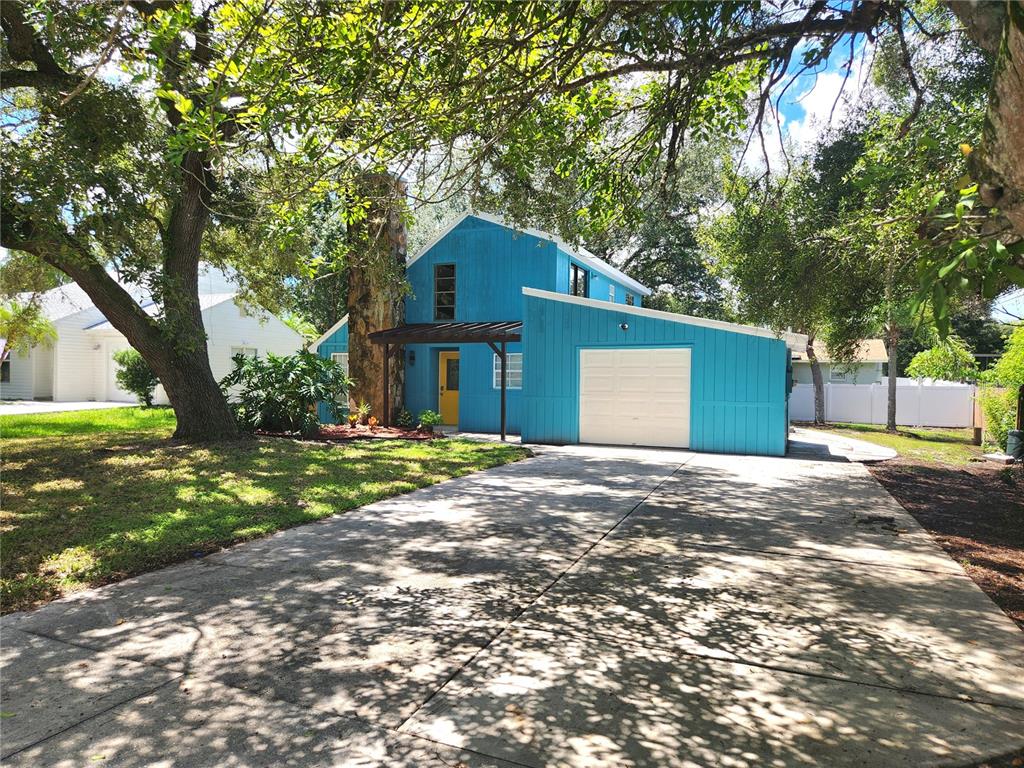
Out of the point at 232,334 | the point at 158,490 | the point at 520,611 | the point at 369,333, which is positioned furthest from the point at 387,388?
the point at 520,611

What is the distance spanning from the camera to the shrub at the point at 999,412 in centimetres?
1202

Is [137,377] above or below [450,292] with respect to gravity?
below

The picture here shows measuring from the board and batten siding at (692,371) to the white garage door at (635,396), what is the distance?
0.51 feet

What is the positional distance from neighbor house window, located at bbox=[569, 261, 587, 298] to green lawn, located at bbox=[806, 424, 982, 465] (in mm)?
8215

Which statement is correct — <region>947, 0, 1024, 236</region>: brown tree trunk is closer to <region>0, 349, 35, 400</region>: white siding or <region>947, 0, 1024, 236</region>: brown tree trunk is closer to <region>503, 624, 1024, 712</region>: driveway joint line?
<region>503, 624, 1024, 712</region>: driveway joint line

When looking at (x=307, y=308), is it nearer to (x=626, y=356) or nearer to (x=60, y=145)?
(x=626, y=356)

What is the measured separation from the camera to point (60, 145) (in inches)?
285

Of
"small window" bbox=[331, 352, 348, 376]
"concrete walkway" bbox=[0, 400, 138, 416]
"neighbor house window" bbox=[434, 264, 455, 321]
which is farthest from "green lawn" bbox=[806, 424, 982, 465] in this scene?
"concrete walkway" bbox=[0, 400, 138, 416]

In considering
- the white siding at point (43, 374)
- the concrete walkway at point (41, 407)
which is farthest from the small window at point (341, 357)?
the white siding at point (43, 374)

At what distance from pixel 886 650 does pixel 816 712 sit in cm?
94

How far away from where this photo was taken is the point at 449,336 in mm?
14336

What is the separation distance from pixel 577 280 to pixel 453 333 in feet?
14.4

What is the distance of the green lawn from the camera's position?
12.2 metres

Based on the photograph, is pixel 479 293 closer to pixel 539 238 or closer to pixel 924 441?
pixel 539 238
